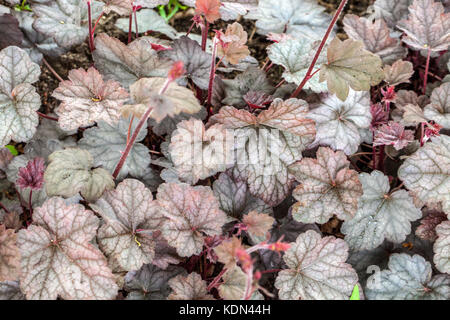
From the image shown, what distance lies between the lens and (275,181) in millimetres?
1688

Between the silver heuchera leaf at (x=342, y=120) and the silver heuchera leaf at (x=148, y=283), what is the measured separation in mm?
774

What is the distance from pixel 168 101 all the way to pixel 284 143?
0.62 meters

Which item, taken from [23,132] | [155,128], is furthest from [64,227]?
[155,128]

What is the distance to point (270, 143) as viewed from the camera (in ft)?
5.64

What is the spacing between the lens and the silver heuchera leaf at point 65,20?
6.29 feet

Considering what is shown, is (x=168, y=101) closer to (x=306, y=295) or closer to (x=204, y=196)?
(x=204, y=196)

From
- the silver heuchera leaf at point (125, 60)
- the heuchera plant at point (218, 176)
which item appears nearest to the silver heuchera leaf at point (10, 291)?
the heuchera plant at point (218, 176)

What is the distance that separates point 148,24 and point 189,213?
1.16 m

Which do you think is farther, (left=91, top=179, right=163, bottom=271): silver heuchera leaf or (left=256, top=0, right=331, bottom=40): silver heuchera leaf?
(left=256, top=0, right=331, bottom=40): silver heuchera leaf

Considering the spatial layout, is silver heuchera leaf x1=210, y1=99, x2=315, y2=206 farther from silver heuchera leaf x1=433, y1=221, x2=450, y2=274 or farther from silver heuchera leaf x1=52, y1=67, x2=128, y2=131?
silver heuchera leaf x1=433, y1=221, x2=450, y2=274

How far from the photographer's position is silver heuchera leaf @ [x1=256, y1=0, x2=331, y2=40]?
230 cm

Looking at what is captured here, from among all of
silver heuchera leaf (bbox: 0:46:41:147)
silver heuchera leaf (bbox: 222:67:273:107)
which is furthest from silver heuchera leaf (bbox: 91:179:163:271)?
silver heuchera leaf (bbox: 222:67:273:107)

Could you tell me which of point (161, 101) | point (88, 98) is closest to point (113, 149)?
point (88, 98)

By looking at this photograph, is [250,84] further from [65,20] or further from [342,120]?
[65,20]
